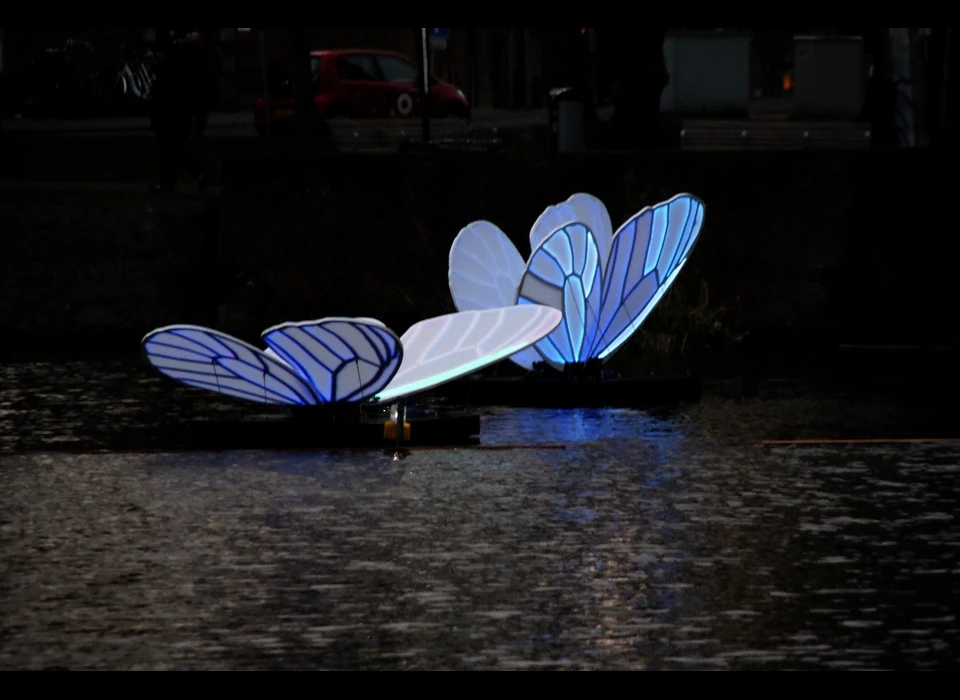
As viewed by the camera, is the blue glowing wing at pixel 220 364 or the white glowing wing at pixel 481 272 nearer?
the blue glowing wing at pixel 220 364

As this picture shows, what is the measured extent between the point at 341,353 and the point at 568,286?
7.29ft

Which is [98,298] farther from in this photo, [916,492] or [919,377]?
[916,492]

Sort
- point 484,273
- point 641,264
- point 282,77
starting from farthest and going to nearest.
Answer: point 282,77 → point 484,273 → point 641,264

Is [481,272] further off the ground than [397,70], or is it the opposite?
[397,70]

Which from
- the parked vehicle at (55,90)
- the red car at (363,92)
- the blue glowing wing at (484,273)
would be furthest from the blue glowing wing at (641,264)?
the parked vehicle at (55,90)

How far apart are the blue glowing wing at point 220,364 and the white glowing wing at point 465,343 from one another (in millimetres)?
576

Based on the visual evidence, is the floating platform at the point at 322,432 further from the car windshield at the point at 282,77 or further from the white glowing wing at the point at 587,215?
the car windshield at the point at 282,77

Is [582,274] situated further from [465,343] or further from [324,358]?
[324,358]

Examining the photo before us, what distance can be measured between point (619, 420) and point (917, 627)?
4823mm

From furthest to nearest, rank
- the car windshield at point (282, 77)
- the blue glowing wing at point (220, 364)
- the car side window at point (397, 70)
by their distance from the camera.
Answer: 1. the car side window at point (397, 70)
2. the car windshield at point (282, 77)
3. the blue glowing wing at point (220, 364)

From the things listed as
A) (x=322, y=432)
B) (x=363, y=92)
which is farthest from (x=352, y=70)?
(x=322, y=432)

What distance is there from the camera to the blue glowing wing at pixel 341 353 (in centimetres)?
954

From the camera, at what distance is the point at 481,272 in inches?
473

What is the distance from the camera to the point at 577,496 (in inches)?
335
